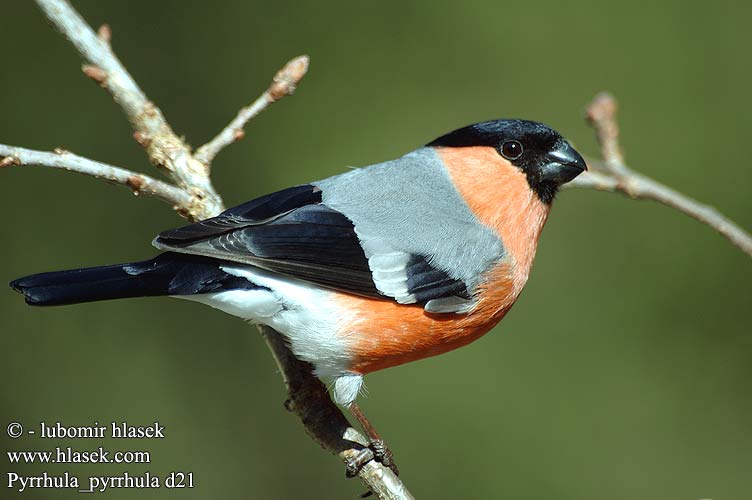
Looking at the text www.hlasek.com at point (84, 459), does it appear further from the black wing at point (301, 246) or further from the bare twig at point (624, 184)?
the bare twig at point (624, 184)

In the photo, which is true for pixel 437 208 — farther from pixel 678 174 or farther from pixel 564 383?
pixel 678 174

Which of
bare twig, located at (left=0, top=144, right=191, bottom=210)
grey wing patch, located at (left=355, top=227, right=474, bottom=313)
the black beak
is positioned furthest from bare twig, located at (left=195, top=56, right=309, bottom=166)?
the black beak

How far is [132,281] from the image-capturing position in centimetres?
266

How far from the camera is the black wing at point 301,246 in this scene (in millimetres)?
2729

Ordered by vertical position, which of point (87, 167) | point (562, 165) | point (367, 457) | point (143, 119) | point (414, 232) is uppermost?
point (143, 119)

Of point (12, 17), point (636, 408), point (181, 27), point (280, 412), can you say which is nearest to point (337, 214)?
point (280, 412)

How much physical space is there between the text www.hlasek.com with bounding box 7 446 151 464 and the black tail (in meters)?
1.60

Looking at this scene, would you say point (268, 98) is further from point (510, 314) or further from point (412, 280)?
point (510, 314)

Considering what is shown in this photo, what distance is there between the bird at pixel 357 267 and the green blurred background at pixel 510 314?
5.81ft

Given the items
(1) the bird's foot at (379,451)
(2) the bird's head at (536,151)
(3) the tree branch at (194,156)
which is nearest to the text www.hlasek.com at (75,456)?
(3) the tree branch at (194,156)

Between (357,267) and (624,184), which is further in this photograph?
(624,184)

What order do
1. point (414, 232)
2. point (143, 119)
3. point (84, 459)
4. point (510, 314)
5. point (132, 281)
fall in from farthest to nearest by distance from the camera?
point (510, 314) → point (84, 459) → point (143, 119) → point (414, 232) → point (132, 281)

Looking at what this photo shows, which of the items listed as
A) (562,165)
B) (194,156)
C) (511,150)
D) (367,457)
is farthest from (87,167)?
(562,165)

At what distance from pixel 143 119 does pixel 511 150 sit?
140cm
